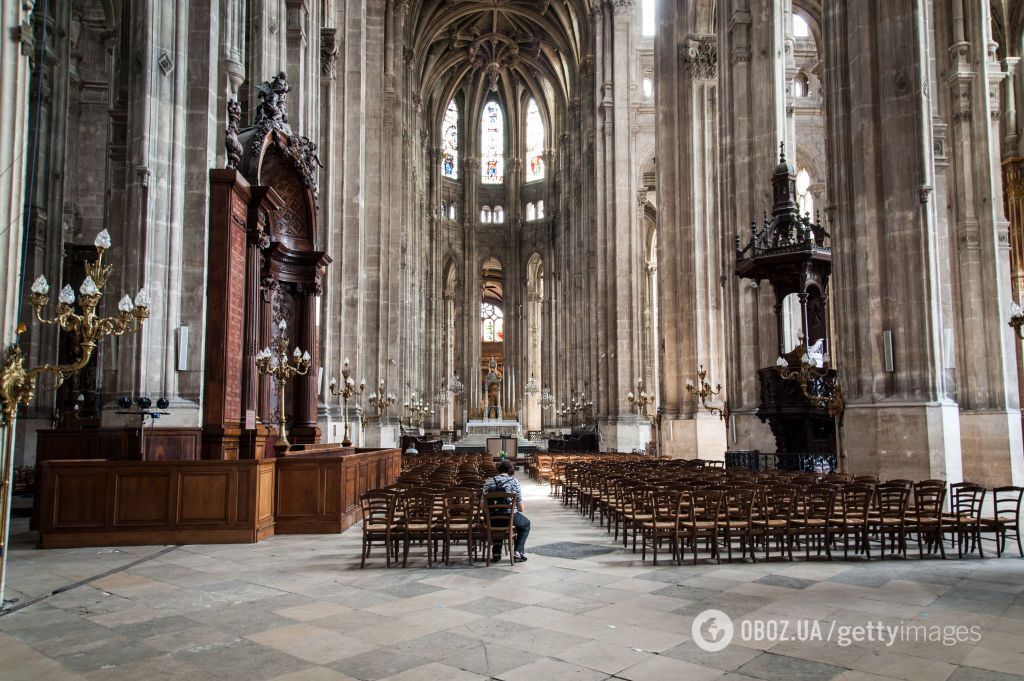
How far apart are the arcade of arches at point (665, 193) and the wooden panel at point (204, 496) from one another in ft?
6.36

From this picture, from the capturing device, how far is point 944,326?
1438 centimetres

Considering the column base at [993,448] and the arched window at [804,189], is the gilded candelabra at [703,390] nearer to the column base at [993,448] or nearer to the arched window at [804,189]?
the column base at [993,448]

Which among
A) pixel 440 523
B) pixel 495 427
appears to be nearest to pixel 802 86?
pixel 495 427

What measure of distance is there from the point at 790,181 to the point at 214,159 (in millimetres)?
13451

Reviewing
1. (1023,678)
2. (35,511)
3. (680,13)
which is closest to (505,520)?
(1023,678)

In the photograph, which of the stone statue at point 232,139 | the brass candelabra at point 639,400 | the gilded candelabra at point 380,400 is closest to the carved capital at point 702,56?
the brass candelabra at point 639,400

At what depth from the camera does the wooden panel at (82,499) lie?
9797mm

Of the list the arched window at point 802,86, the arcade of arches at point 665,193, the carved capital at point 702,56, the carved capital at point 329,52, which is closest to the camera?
the arcade of arches at point 665,193

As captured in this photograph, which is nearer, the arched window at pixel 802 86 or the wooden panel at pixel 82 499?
the wooden panel at pixel 82 499

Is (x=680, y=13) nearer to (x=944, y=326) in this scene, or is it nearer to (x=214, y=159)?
(x=944, y=326)

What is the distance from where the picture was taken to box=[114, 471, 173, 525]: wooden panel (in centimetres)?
990

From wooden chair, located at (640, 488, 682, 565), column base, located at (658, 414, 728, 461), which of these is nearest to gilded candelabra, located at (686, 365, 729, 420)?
column base, located at (658, 414, 728, 461)

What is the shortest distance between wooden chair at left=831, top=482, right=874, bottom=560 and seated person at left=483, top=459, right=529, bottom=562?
3536 millimetres

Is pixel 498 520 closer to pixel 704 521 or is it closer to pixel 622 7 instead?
pixel 704 521
